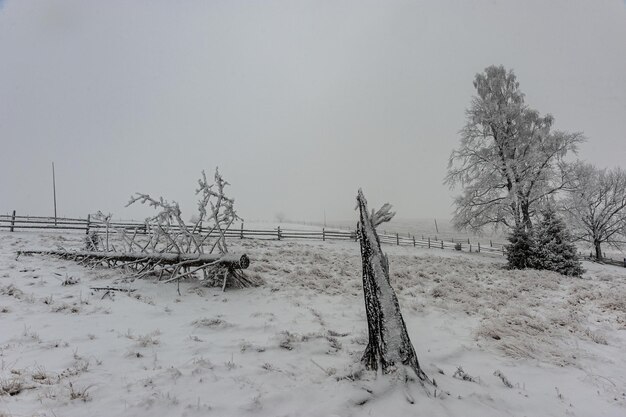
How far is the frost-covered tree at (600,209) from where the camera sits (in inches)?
909

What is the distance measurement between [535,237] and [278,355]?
50.0 ft

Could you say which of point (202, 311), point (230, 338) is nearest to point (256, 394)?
point (230, 338)

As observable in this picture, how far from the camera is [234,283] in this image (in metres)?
8.27

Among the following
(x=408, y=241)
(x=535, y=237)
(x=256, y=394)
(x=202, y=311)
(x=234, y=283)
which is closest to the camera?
(x=256, y=394)

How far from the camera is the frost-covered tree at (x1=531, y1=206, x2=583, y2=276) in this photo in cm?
1298

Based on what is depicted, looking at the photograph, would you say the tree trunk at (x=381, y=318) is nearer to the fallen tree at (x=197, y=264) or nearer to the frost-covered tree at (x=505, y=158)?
the fallen tree at (x=197, y=264)

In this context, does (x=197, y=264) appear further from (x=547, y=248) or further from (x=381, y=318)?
(x=547, y=248)

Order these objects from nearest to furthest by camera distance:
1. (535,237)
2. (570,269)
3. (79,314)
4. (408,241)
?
(79,314) < (570,269) < (535,237) < (408,241)

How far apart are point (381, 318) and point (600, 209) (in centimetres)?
3034

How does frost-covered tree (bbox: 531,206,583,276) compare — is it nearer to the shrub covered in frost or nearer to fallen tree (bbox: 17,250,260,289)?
the shrub covered in frost

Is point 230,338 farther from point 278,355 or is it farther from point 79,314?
point 79,314

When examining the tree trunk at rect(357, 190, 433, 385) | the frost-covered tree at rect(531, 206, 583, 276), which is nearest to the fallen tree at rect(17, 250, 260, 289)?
the tree trunk at rect(357, 190, 433, 385)

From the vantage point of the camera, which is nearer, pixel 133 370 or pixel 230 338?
pixel 133 370

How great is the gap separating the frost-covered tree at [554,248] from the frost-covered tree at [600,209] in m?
11.8
